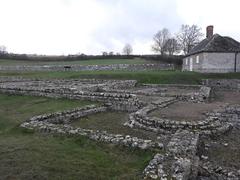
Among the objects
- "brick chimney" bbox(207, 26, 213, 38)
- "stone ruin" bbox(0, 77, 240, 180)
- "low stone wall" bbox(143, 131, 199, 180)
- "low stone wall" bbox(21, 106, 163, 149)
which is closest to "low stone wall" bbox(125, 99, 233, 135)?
"stone ruin" bbox(0, 77, 240, 180)

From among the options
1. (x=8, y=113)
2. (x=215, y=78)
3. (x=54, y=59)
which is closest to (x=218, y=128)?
(x=8, y=113)

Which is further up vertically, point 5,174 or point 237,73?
point 237,73

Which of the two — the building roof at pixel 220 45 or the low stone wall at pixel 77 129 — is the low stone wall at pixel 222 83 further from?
the low stone wall at pixel 77 129

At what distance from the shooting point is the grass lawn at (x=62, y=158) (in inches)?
213

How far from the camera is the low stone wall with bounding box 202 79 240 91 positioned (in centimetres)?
2731

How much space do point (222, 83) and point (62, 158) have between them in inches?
1011

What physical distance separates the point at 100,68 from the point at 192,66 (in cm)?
1501

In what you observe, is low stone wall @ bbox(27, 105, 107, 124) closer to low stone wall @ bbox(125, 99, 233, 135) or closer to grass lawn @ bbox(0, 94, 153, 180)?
grass lawn @ bbox(0, 94, 153, 180)

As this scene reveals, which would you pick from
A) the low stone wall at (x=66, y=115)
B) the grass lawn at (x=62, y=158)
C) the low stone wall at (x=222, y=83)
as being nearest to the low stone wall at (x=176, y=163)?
the grass lawn at (x=62, y=158)

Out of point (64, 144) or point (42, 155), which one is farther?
point (64, 144)

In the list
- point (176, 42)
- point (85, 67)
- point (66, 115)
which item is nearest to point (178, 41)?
point (176, 42)

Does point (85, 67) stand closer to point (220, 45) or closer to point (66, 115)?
point (220, 45)

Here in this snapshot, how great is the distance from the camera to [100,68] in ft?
134

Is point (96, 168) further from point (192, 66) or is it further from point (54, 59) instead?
point (54, 59)
